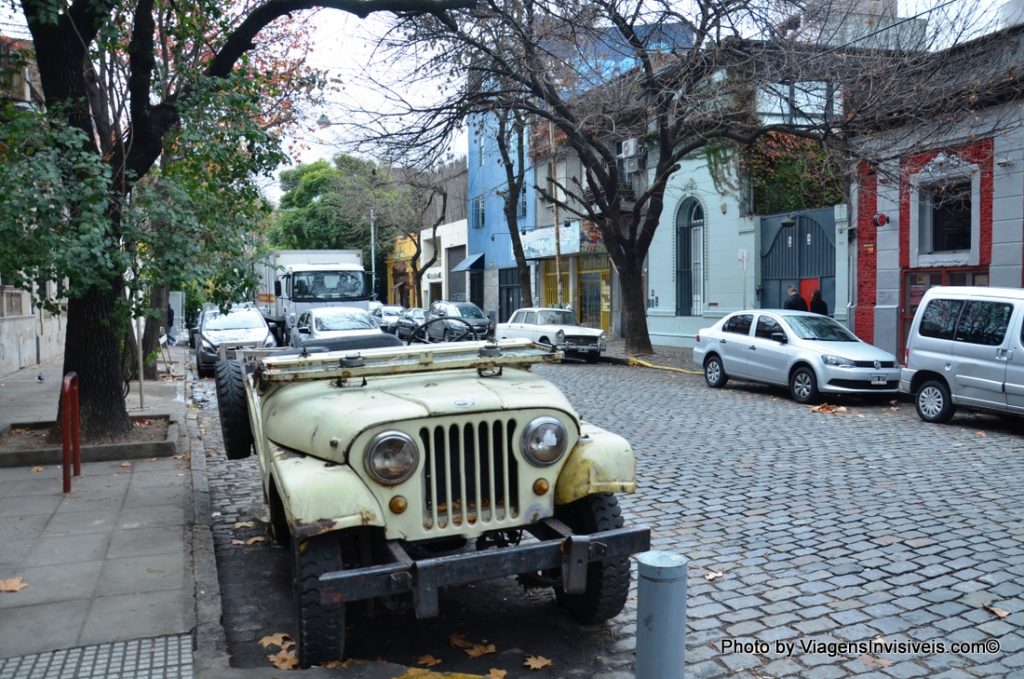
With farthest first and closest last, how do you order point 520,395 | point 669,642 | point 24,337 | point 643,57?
point 24,337, point 643,57, point 520,395, point 669,642

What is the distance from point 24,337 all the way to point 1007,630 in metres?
19.9

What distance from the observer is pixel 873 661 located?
437 cm

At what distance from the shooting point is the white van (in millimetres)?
11023

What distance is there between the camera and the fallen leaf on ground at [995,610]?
487 centimetres

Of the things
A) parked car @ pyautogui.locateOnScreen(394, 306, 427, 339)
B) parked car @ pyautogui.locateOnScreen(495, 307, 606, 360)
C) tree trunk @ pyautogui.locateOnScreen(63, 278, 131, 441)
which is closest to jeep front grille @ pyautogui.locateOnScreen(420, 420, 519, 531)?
tree trunk @ pyautogui.locateOnScreen(63, 278, 131, 441)

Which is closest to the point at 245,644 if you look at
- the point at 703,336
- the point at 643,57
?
the point at 703,336

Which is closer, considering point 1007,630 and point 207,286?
point 1007,630

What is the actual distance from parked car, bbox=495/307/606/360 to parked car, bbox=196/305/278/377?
5.58 meters

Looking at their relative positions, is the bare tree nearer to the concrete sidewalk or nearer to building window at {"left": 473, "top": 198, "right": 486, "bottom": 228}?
the concrete sidewalk

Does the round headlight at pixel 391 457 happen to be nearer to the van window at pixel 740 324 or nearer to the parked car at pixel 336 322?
the van window at pixel 740 324

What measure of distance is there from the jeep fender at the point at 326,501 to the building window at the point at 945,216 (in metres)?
15.6

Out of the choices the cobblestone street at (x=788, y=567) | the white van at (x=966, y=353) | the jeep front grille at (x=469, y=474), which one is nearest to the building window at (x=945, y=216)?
the white van at (x=966, y=353)

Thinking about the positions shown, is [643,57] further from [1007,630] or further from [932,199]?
[1007,630]

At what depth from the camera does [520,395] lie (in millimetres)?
4555
